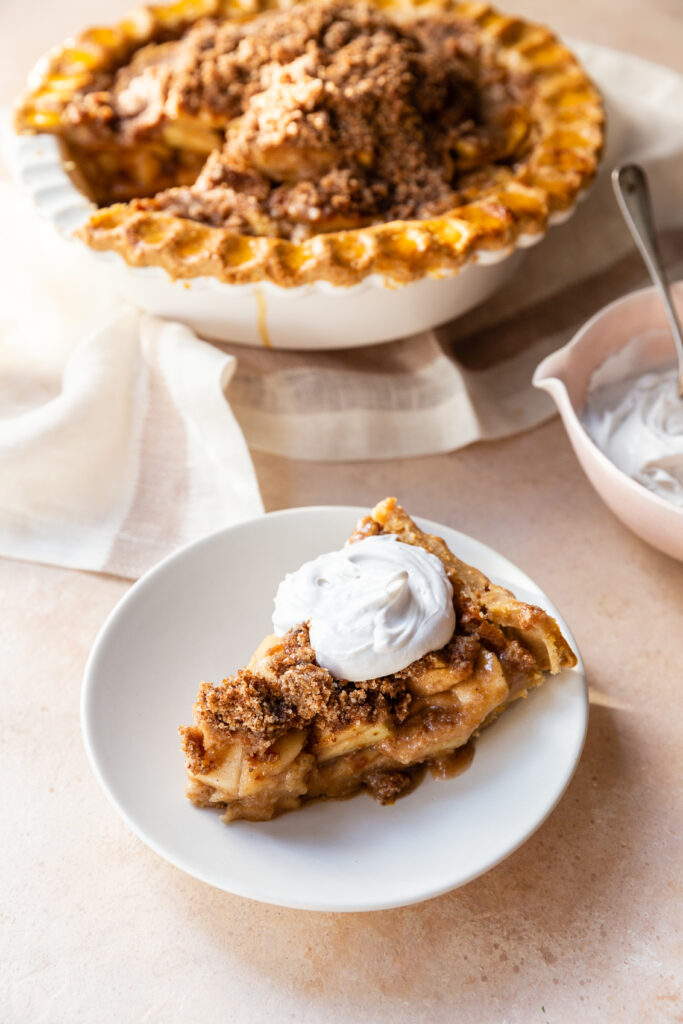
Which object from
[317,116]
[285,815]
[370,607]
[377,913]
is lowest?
[377,913]

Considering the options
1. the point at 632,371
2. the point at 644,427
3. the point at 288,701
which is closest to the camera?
the point at 288,701

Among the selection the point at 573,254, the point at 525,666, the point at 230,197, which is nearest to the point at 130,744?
the point at 525,666

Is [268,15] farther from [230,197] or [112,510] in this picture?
[112,510]

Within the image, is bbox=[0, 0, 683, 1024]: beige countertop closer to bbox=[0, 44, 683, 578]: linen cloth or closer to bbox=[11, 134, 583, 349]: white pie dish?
bbox=[0, 44, 683, 578]: linen cloth

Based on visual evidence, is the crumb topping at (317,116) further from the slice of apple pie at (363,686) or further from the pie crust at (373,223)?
the slice of apple pie at (363,686)

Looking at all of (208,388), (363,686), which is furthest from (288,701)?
(208,388)

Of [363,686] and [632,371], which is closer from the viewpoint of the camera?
[363,686]

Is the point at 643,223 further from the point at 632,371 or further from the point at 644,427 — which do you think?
the point at 644,427
